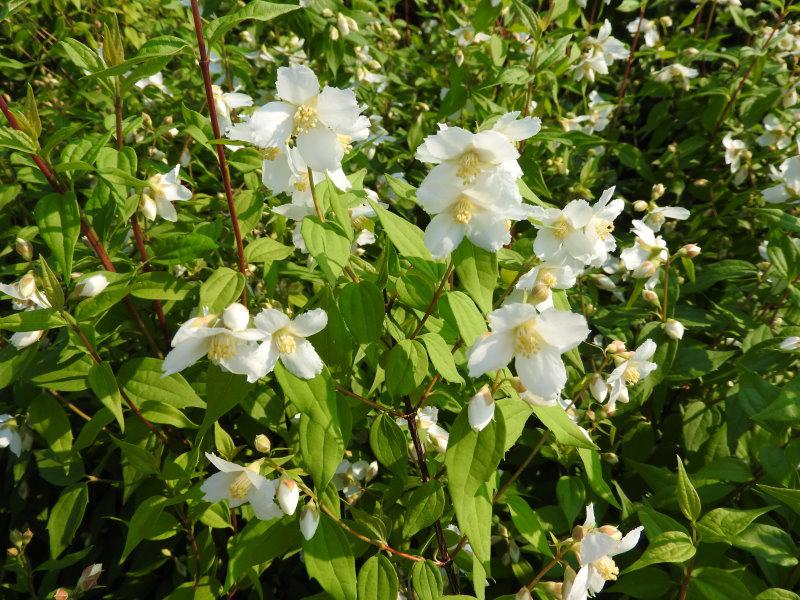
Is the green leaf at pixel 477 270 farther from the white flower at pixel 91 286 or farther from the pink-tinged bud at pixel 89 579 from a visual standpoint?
the pink-tinged bud at pixel 89 579

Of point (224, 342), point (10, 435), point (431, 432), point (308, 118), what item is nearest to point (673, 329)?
point (431, 432)

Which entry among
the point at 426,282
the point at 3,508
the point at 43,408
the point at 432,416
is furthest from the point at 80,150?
the point at 3,508

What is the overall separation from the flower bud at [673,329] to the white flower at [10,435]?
2528 millimetres

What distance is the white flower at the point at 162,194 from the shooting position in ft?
5.98

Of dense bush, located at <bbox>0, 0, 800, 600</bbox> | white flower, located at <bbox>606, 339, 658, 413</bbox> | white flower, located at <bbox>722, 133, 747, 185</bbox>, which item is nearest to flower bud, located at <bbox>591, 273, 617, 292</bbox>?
dense bush, located at <bbox>0, 0, 800, 600</bbox>

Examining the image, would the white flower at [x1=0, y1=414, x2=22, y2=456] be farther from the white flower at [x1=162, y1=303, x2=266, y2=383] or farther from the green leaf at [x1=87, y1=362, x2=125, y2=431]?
the white flower at [x1=162, y1=303, x2=266, y2=383]

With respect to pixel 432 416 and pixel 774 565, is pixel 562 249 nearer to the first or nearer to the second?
pixel 432 416

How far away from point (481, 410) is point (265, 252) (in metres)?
0.86

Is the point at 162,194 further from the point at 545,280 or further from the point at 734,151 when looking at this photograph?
the point at 734,151

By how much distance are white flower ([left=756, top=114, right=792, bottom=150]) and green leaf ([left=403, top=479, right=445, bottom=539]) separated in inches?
116

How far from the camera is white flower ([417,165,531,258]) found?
4.30 ft

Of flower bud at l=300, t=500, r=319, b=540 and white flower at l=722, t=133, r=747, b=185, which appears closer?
flower bud at l=300, t=500, r=319, b=540

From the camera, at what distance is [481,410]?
1.35 meters

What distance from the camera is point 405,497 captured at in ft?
6.88
